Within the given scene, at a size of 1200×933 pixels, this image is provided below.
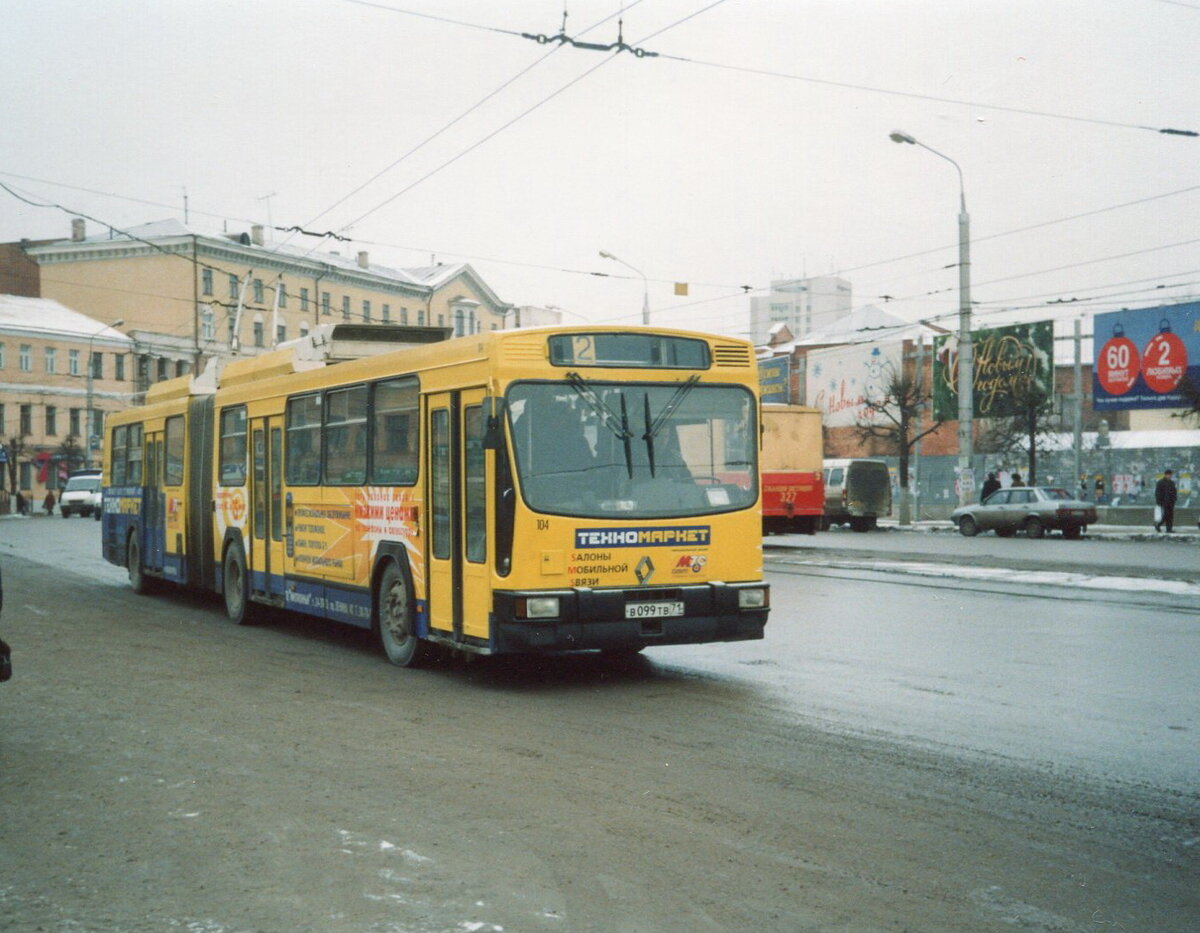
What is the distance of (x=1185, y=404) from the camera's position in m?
38.7

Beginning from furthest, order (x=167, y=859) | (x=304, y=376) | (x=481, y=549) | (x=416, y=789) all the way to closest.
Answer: (x=304, y=376), (x=481, y=549), (x=416, y=789), (x=167, y=859)

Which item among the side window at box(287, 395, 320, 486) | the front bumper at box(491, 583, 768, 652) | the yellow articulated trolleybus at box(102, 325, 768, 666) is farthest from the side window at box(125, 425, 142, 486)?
the front bumper at box(491, 583, 768, 652)

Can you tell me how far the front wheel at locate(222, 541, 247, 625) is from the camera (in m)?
15.0

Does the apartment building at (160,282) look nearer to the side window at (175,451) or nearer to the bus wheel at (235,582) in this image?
the side window at (175,451)

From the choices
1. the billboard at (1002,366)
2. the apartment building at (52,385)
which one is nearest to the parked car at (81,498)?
the apartment building at (52,385)

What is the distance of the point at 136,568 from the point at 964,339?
77.2ft

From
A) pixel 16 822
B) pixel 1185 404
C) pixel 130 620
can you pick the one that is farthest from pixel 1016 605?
pixel 1185 404

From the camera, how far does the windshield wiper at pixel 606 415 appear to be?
9906 millimetres

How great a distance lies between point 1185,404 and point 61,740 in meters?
37.0

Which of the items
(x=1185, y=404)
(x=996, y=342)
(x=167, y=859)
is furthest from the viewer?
(x=996, y=342)

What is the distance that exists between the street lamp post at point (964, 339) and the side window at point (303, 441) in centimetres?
2447

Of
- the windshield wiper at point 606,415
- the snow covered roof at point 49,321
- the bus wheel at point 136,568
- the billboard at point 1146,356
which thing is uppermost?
the snow covered roof at point 49,321

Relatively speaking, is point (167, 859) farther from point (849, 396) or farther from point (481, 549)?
point (849, 396)

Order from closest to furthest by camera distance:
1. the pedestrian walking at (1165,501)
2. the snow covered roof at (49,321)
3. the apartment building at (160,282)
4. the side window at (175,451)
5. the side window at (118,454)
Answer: the side window at (175,451) → the side window at (118,454) → the pedestrian walking at (1165,501) → the snow covered roof at (49,321) → the apartment building at (160,282)
